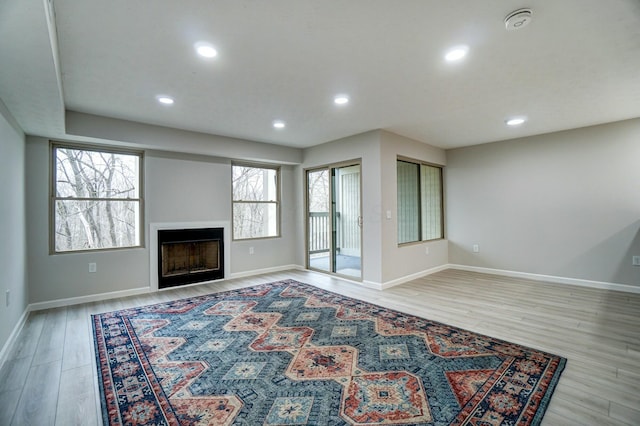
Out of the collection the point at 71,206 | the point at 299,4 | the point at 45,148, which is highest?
the point at 299,4

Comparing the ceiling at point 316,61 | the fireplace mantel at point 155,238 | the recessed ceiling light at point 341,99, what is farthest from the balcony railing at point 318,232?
the recessed ceiling light at point 341,99

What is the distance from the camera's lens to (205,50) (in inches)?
90.4

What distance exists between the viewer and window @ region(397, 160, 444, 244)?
17.0ft

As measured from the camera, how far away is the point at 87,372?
2.22 m

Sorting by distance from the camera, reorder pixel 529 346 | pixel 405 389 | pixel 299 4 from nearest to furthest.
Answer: pixel 299 4
pixel 405 389
pixel 529 346

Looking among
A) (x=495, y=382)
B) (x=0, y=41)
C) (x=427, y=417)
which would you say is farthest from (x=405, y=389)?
(x=0, y=41)

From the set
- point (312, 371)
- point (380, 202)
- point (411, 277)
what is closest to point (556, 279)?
point (411, 277)

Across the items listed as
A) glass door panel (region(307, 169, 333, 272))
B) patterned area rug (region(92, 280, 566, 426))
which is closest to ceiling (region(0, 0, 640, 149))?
glass door panel (region(307, 169, 333, 272))

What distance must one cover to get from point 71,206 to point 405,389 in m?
4.61

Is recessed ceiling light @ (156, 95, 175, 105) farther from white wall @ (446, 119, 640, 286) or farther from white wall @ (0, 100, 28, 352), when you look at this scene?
white wall @ (446, 119, 640, 286)

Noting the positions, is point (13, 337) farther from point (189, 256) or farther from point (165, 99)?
point (165, 99)

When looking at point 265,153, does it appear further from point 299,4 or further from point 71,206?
point 299,4

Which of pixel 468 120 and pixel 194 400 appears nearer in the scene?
pixel 194 400

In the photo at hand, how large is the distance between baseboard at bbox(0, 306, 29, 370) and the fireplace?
4.94 feet
